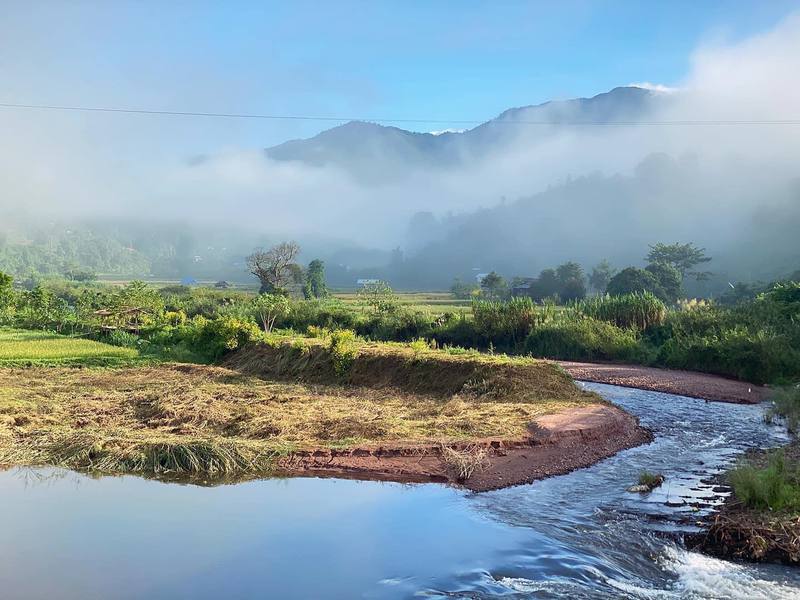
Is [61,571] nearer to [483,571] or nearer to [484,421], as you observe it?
[483,571]

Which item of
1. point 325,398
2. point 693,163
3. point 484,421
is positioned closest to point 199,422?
point 325,398

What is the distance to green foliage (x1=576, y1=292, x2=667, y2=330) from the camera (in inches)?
1132

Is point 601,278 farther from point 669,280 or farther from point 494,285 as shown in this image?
point 669,280

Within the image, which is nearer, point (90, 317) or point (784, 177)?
point (90, 317)

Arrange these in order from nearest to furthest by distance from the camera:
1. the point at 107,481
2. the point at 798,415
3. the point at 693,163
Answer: the point at 107,481
the point at 798,415
the point at 693,163

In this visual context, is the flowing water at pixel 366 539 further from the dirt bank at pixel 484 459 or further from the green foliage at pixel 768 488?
the green foliage at pixel 768 488

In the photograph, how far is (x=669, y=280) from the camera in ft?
194

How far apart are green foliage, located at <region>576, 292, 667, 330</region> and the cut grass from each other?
12186 millimetres

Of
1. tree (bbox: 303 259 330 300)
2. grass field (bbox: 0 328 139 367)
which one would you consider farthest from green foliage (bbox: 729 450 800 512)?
tree (bbox: 303 259 330 300)

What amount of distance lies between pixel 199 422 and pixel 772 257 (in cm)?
10238

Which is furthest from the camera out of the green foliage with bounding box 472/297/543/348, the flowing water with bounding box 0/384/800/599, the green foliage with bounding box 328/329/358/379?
the green foliage with bounding box 472/297/543/348

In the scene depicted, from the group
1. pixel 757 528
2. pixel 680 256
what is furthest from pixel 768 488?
pixel 680 256

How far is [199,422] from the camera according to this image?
1350 centimetres

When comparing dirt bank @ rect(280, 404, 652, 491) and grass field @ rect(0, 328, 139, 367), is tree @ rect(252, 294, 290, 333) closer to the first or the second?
grass field @ rect(0, 328, 139, 367)
